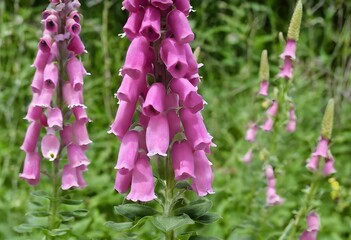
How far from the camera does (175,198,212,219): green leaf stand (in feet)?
5.66

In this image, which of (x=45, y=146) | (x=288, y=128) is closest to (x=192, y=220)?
(x=45, y=146)

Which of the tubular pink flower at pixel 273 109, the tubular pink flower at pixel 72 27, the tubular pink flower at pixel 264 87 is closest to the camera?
the tubular pink flower at pixel 72 27

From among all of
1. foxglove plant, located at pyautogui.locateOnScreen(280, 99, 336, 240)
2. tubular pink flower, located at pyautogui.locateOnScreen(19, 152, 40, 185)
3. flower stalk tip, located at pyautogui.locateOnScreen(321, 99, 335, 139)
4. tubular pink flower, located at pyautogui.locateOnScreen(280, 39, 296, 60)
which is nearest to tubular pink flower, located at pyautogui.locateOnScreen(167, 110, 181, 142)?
tubular pink flower, located at pyautogui.locateOnScreen(19, 152, 40, 185)

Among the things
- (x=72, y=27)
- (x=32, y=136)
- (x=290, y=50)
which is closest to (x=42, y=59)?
(x=72, y=27)

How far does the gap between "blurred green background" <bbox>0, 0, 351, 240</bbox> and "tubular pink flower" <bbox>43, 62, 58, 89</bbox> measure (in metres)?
0.81

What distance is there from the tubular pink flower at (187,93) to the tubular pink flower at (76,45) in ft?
2.22

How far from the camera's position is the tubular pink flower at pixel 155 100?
161cm

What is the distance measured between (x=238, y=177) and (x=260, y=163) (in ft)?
2.35

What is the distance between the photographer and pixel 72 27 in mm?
2188

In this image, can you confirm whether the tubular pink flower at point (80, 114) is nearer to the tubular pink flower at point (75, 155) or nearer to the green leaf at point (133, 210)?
the tubular pink flower at point (75, 155)

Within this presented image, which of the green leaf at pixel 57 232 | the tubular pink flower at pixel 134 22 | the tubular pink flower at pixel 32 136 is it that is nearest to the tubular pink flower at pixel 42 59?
the tubular pink flower at pixel 32 136

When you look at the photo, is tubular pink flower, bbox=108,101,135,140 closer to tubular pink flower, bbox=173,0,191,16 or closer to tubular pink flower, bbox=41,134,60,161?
tubular pink flower, bbox=173,0,191,16

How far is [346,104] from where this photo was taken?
5.93m

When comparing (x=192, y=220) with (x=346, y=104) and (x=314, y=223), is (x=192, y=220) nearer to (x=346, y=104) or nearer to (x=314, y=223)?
(x=314, y=223)
